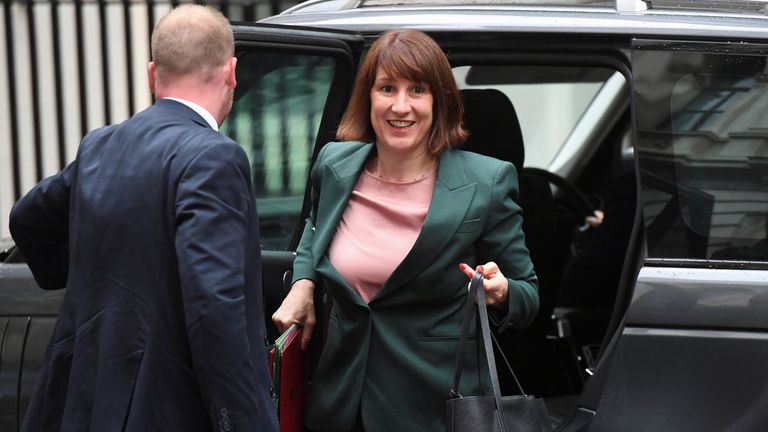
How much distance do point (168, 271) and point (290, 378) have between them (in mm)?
603

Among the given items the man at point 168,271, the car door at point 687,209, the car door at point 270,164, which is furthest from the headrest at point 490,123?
the man at point 168,271

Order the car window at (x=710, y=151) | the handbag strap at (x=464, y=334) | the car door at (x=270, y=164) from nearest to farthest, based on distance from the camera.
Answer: the handbag strap at (x=464, y=334)
the car window at (x=710, y=151)
the car door at (x=270, y=164)

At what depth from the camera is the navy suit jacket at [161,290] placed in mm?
2357

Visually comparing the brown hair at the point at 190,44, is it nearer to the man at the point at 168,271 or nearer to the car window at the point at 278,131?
the man at the point at 168,271

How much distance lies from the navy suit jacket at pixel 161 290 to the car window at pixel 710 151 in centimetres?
102

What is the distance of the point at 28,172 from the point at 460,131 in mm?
6183

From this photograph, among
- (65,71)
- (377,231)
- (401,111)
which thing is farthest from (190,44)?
(65,71)

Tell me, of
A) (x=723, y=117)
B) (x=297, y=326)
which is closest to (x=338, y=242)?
(x=297, y=326)

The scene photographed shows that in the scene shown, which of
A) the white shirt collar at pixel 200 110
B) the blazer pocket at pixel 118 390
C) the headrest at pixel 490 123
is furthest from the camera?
the headrest at pixel 490 123

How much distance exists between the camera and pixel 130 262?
246 cm

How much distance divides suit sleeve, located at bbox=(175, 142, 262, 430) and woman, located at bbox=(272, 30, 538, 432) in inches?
21.6

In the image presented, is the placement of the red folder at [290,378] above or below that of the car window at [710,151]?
below

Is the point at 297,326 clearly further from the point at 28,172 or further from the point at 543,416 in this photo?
the point at 28,172

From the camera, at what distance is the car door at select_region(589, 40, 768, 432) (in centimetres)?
280
